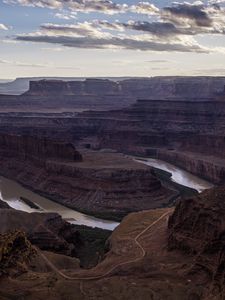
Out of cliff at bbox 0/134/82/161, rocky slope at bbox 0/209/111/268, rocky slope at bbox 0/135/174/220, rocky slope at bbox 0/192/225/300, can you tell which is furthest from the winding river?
rocky slope at bbox 0/192/225/300

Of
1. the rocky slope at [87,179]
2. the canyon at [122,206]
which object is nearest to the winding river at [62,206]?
the rocky slope at [87,179]

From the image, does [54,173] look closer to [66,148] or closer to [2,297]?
[66,148]

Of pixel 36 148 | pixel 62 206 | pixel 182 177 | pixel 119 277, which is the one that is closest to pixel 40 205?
pixel 62 206

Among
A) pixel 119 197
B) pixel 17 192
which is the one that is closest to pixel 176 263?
pixel 119 197

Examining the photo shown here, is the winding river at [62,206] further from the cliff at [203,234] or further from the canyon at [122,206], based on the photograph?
the cliff at [203,234]

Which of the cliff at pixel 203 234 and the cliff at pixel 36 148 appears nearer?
the cliff at pixel 203 234

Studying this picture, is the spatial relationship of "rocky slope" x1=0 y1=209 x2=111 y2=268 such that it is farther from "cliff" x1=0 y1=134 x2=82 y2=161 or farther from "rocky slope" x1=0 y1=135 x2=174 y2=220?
"cliff" x1=0 y1=134 x2=82 y2=161

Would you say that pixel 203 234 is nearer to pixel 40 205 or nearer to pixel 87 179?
pixel 40 205
